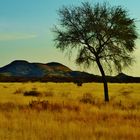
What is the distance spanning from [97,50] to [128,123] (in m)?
19.2

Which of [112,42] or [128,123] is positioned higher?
[112,42]

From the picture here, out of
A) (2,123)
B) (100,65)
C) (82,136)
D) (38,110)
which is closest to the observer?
(82,136)

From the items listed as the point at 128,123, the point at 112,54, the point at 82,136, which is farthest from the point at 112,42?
the point at 82,136

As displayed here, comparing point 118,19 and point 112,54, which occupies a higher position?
point 118,19

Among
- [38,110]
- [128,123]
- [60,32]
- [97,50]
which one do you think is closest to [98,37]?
[97,50]

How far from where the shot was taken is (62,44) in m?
36.5

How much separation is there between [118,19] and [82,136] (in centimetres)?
2335

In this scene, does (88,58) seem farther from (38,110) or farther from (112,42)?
(38,110)

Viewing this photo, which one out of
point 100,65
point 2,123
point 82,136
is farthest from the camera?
point 100,65

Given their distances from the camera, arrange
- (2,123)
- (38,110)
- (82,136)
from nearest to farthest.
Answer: (82,136) < (2,123) < (38,110)

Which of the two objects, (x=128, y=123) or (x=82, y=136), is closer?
(x=82, y=136)

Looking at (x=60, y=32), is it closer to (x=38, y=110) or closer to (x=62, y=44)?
(x=62, y=44)

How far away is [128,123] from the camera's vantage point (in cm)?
1636

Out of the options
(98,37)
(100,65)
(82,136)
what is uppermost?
(98,37)
